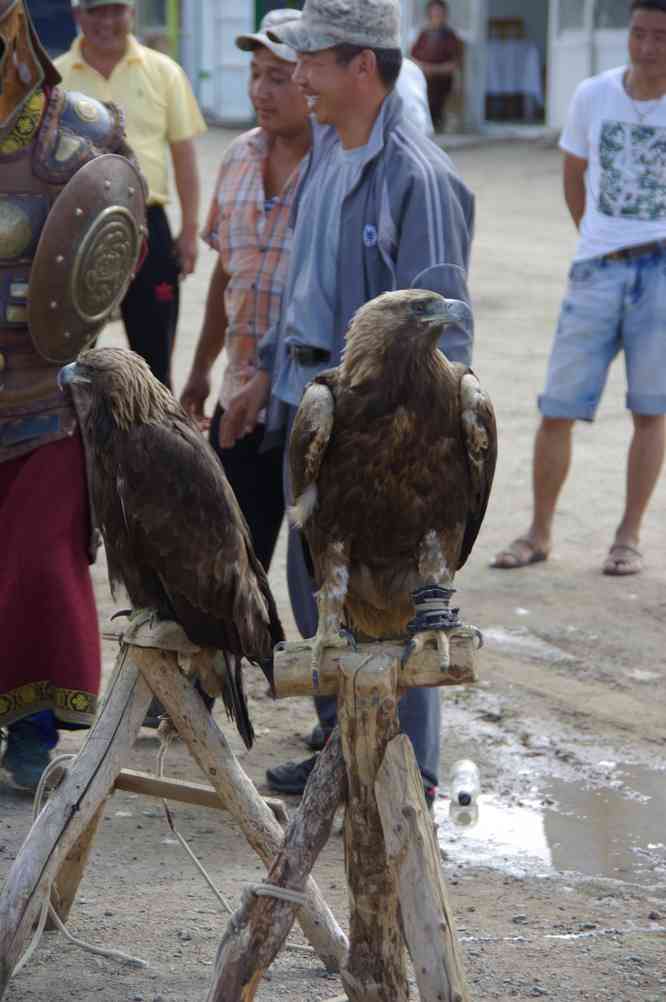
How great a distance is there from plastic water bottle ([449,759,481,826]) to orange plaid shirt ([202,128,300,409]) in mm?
1343

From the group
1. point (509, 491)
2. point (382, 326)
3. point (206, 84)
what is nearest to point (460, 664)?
point (382, 326)

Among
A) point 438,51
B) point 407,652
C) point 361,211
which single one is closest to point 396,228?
point 361,211

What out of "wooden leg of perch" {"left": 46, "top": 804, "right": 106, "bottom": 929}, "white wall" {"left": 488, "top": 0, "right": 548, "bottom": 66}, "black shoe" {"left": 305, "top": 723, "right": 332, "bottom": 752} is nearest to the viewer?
"wooden leg of perch" {"left": 46, "top": 804, "right": 106, "bottom": 929}

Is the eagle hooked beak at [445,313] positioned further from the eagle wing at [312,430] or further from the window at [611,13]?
the window at [611,13]

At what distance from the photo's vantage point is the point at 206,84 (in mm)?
25359

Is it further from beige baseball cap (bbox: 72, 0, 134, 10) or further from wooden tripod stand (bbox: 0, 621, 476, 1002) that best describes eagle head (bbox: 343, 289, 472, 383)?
beige baseball cap (bbox: 72, 0, 134, 10)

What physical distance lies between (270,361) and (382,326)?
3.98ft

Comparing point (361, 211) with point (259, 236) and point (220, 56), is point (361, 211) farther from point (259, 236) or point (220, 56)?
point (220, 56)

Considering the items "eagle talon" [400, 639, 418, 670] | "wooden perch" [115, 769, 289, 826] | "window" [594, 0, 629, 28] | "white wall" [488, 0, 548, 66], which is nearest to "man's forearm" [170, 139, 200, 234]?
"wooden perch" [115, 769, 289, 826]

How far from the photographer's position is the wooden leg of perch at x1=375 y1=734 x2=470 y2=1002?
2.78m

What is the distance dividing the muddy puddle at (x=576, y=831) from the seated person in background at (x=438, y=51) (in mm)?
18265

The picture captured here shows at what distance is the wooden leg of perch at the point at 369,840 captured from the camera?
Answer: 289cm

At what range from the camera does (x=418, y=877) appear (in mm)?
2828

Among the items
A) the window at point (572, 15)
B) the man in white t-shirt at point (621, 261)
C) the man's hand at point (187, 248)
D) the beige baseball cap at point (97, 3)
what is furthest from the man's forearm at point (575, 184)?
the window at point (572, 15)
